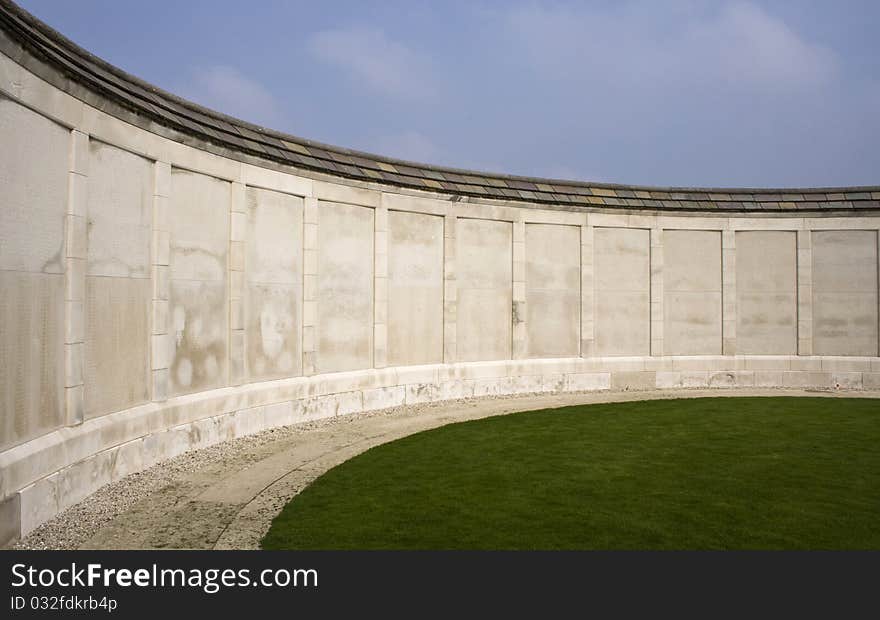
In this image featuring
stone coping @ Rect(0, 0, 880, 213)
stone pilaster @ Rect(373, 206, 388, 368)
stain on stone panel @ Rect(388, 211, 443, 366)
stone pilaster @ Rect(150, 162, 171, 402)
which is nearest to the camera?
stone coping @ Rect(0, 0, 880, 213)

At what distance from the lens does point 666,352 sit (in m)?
23.2

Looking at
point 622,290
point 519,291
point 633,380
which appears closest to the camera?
point 519,291

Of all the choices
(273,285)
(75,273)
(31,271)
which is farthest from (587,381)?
(31,271)

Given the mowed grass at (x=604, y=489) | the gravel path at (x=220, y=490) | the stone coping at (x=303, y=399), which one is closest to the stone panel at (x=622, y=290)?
the stone coping at (x=303, y=399)

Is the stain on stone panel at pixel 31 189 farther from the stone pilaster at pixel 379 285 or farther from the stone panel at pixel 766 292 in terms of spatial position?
the stone panel at pixel 766 292

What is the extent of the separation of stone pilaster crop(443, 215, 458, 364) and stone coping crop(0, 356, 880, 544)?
0.51m

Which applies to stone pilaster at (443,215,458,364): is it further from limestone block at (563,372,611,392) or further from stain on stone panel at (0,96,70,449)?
stain on stone panel at (0,96,70,449)

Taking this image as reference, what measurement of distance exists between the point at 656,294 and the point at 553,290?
3.83 m

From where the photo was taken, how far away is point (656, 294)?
75.6 feet

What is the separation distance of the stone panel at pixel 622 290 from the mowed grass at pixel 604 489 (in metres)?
7.15

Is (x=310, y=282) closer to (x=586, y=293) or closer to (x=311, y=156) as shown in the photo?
(x=311, y=156)

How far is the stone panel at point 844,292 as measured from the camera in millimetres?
22844

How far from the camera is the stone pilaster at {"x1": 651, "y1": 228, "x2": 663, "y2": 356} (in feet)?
75.5

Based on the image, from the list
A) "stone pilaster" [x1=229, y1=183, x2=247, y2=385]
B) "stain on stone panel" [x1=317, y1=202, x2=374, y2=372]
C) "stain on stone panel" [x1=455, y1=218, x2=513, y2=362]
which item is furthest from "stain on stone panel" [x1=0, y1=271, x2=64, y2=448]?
"stain on stone panel" [x1=455, y1=218, x2=513, y2=362]
